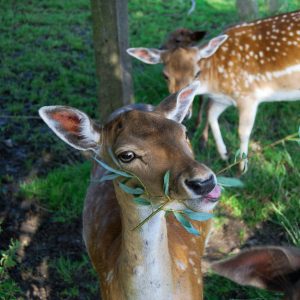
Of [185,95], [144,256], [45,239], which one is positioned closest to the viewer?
[144,256]

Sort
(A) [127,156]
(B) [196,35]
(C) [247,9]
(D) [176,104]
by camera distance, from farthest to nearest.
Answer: (C) [247,9] → (B) [196,35] → (D) [176,104] → (A) [127,156]

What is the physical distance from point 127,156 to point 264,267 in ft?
2.40

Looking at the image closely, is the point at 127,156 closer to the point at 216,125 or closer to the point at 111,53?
the point at 111,53

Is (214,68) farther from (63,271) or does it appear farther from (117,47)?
(63,271)

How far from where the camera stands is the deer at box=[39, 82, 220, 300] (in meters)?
1.88

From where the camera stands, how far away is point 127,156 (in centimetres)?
206

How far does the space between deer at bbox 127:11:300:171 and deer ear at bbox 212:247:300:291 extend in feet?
8.56

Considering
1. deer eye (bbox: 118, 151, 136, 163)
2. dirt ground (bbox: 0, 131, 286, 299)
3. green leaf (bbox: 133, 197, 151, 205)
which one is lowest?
dirt ground (bbox: 0, 131, 286, 299)

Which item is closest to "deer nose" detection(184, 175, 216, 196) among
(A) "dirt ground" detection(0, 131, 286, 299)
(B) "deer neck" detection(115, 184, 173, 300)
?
(B) "deer neck" detection(115, 184, 173, 300)

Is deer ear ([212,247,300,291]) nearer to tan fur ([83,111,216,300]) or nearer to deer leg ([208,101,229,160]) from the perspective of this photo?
tan fur ([83,111,216,300])

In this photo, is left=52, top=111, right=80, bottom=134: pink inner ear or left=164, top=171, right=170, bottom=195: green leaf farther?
left=52, top=111, right=80, bottom=134: pink inner ear

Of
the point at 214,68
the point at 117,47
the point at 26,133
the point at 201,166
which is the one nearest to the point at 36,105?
the point at 26,133

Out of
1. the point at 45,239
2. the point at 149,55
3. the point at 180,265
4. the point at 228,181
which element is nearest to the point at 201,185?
the point at 228,181

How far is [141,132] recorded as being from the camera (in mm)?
2076
